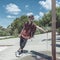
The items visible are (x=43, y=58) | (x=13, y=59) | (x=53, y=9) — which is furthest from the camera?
(x=13, y=59)

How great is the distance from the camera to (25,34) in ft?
30.5

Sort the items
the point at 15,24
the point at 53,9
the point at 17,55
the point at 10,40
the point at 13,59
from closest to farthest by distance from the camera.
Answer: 1. the point at 53,9
2. the point at 13,59
3. the point at 17,55
4. the point at 15,24
5. the point at 10,40

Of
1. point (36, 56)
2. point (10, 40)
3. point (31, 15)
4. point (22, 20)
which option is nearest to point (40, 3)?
point (31, 15)

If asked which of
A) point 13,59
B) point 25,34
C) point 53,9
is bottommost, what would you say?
point 13,59

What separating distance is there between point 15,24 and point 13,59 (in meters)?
1.86

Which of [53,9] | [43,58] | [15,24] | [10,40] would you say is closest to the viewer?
[53,9]

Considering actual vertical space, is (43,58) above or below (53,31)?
below

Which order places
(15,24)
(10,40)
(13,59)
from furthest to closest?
(10,40)
(15,24)
(13,59)

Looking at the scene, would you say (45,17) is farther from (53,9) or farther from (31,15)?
(53,9)

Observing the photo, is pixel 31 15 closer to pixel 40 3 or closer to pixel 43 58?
pixel 40 3

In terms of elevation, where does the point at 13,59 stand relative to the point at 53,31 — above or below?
below

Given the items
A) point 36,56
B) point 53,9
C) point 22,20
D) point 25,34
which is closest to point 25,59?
point 36,56

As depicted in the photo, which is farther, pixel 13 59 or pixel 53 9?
pixel 13 59

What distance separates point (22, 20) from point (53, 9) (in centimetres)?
340
